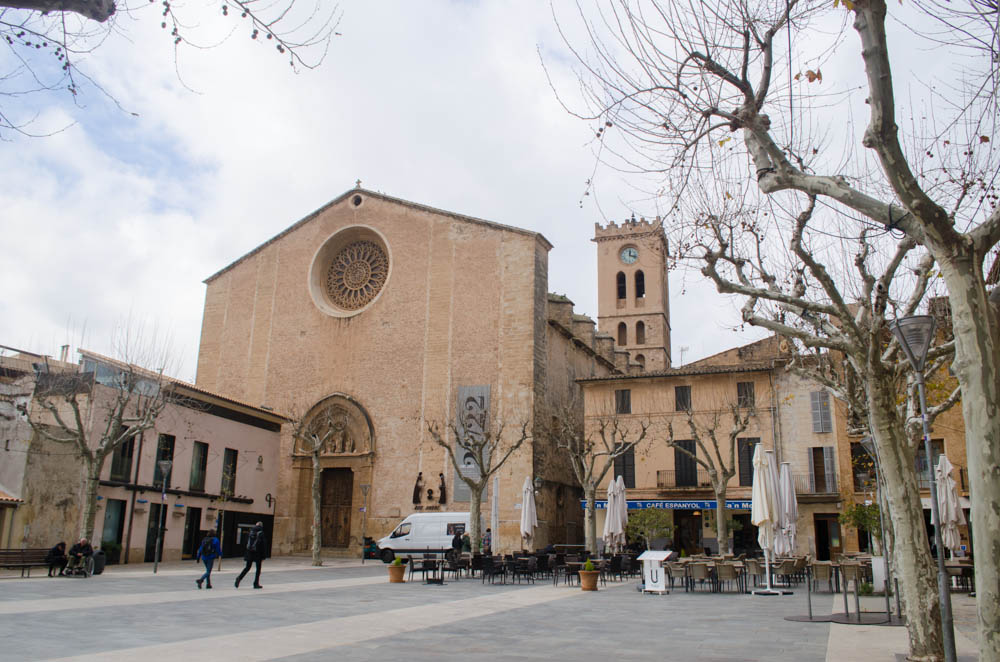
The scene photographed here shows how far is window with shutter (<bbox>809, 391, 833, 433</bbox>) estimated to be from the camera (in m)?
29.0

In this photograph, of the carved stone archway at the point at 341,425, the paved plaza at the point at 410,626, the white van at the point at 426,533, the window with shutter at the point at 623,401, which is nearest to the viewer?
the paved plaza at the point at 410,626

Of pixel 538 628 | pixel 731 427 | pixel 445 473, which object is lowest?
pixel 538 628

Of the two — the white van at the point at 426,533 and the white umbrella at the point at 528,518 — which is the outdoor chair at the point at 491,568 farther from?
the white van at the point at 426,533

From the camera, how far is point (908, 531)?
7859mm

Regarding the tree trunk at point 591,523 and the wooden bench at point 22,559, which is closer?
the wooden bench at point 22,559

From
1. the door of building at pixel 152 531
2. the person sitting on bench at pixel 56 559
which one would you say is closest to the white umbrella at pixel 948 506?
the person sitting on bench at pixel 56 559

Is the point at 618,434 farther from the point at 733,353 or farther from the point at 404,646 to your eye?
the point at 404,646

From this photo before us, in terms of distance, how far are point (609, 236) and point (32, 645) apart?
55070mm

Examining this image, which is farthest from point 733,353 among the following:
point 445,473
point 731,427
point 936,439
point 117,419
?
point 117,419

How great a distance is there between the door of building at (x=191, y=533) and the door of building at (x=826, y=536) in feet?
74.1

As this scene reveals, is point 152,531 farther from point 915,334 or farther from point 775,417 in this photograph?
point 915,334

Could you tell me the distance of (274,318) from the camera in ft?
119

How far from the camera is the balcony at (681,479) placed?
98.8ft

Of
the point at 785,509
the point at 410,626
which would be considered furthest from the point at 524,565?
the point at 410,626
